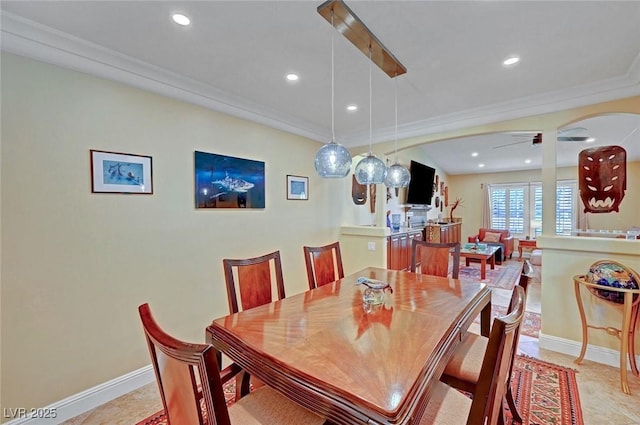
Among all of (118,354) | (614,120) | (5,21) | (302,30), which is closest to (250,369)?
(118,354)

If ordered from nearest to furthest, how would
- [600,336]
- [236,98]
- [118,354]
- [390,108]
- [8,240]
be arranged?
[8,240]
[118,354]
[600,336]
[236,98]
[390,108]

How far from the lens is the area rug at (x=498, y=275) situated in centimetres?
512

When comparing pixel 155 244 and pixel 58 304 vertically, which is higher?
pixel 155 244

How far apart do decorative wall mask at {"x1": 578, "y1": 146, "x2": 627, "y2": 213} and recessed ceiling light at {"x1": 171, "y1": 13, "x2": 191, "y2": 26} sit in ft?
11.9

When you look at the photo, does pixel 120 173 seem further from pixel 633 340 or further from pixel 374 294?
pixel 633 340

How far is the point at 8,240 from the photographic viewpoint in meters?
1.71

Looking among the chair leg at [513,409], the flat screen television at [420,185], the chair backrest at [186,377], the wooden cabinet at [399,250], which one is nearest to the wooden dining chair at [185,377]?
the chair backrest at [186,377]

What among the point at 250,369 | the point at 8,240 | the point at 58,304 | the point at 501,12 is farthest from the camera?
the point at 58,304

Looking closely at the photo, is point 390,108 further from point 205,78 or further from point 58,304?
point 58,304

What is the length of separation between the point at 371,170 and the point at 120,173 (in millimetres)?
Answer: 1960

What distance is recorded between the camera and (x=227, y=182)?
2.92 m

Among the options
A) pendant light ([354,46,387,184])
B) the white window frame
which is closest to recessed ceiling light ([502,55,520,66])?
pendant light ([354,46,387,184])

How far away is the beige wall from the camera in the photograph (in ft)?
5.74

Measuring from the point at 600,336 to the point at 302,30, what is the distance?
3644 millimetres
